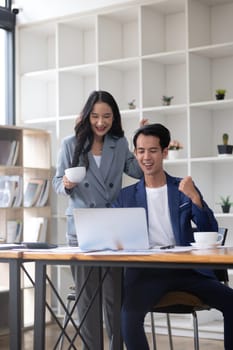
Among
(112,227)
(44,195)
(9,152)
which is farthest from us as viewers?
(44,195)

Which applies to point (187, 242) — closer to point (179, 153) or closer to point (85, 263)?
point (85, 263)

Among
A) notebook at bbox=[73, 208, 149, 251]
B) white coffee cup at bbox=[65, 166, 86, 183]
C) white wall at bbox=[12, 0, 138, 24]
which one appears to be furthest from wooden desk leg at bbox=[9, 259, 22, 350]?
white wall at bbox=[12, 0, 138, 24]

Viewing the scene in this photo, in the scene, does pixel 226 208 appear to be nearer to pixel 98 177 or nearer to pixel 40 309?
pixel 98 177

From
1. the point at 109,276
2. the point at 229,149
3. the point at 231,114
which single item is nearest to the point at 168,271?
the point at 109,276

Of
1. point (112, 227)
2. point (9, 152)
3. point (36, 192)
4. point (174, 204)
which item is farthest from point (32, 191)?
point (112, 227)

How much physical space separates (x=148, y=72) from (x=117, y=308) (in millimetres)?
2674

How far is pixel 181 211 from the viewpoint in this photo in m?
3.34

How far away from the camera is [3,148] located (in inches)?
225

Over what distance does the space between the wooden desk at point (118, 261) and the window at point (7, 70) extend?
126 inches

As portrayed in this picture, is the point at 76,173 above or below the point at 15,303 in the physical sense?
above

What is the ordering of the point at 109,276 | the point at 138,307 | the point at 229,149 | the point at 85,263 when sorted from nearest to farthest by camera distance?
the point at 85,263
the point at 138,307
the point at 109,276
the point at 229,149

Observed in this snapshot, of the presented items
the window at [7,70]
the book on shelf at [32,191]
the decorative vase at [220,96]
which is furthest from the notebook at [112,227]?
the window at [7,70]

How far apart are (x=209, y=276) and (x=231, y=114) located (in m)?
2.51

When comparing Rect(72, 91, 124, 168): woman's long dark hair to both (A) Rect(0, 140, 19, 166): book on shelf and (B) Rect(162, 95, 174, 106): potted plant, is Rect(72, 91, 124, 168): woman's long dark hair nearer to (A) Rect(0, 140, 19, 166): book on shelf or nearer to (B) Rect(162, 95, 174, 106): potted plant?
(B) Rect(162, 95, 174, 106): potted plant
